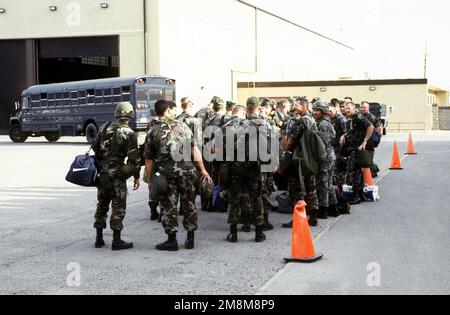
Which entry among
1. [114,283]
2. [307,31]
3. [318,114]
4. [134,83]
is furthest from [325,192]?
[307,31]

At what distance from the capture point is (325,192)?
32.4 feet

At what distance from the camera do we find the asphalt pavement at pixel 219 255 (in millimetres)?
6027

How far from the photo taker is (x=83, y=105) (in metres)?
30.7

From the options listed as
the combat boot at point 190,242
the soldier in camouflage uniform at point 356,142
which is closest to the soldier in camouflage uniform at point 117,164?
the combat boot at point 190,242

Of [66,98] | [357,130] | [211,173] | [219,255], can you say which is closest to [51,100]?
[66,98]

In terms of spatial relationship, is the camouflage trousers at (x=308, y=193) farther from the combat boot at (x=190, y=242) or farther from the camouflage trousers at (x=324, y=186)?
the combat boot at (x=190, y=242)

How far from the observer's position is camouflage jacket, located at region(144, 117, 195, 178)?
764 centimetres

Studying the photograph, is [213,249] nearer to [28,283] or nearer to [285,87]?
[28,283]

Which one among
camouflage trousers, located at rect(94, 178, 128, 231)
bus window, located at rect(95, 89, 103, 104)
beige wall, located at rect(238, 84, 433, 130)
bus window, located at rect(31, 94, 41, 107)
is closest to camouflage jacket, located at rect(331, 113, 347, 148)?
camouflage trousers, located at rect(94, 178, 128, 231)

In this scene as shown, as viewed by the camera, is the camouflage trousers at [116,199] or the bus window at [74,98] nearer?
the camouflage trousers at [116,199]

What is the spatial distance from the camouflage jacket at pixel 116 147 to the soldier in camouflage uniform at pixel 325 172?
3.29 metres

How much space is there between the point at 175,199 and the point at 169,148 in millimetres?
625

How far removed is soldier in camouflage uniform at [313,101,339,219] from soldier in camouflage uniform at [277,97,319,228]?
1.62ft
